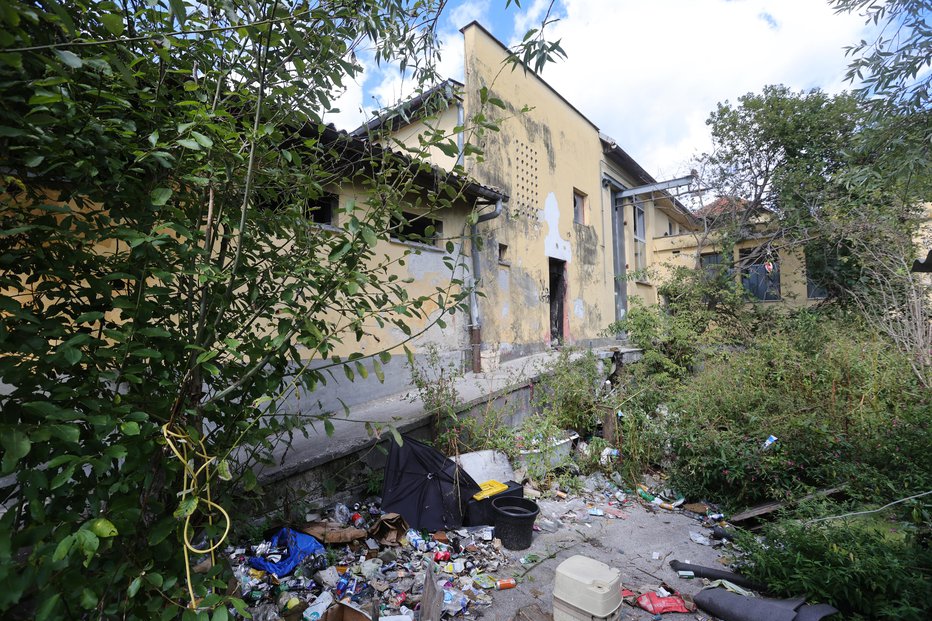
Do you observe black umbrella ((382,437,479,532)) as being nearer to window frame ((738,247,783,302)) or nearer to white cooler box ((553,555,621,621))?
white cooler box ((553,555,621,621))

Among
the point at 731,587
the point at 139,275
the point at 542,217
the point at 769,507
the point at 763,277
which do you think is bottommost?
the point at 731,587

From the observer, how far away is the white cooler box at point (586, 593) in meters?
2.48

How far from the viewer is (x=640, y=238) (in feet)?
49.8

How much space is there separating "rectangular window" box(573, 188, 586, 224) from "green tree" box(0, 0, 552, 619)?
34.8ft

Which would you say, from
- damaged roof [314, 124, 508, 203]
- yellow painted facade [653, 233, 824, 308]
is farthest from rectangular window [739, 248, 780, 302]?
damaged roof [314, 124, 508, 203]

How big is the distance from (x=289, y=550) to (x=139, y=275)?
2.30 meters

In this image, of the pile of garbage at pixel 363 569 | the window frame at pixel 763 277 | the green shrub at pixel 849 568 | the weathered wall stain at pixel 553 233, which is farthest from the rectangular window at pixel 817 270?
the pile of garbage at pixel 363 569

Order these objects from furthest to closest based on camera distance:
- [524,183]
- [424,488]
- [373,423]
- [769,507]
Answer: [524,183], [769,507], [424,488], [373,423]

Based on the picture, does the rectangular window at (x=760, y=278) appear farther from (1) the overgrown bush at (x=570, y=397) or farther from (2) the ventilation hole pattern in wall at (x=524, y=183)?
(1) the overgrown bush at (x=570, y=397)

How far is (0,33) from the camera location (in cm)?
87

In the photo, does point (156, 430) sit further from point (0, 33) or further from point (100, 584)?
point (0, 33)

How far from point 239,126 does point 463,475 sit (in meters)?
3.32

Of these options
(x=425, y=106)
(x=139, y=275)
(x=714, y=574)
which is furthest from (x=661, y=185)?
(x=139, y=275)

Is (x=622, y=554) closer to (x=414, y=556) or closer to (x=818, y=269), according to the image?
(x=414, y=556)
